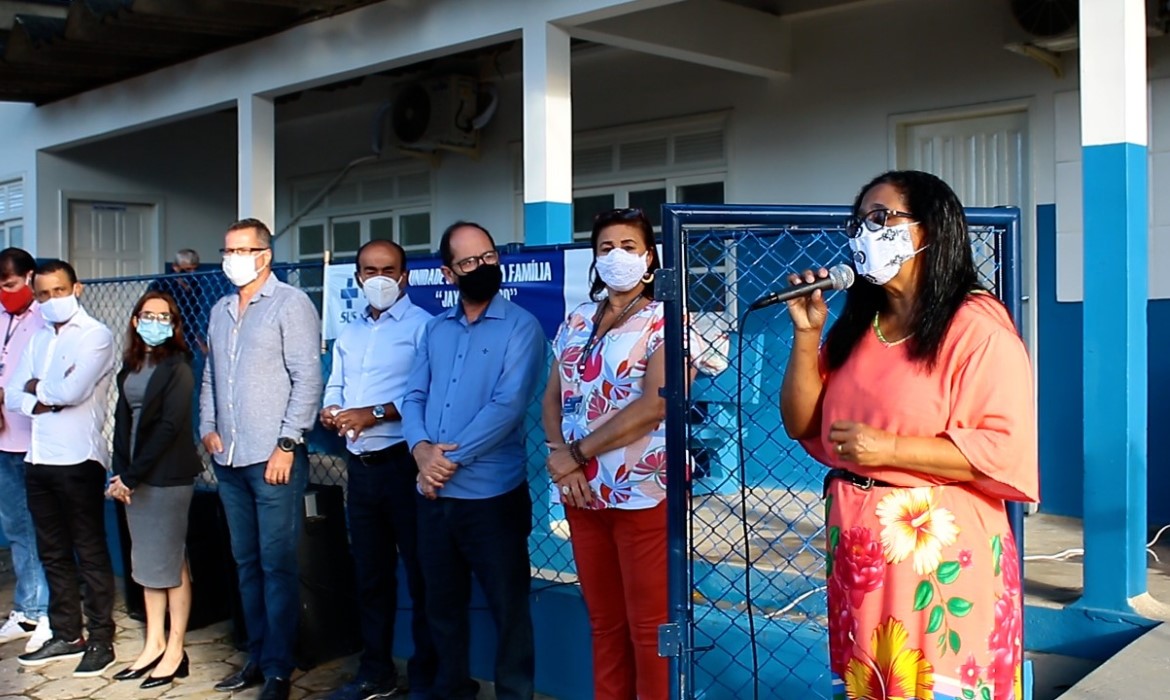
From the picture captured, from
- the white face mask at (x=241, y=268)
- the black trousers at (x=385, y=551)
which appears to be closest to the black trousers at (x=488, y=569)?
the black trousers at (x=385, y=551)

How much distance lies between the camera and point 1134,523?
13.6 ft

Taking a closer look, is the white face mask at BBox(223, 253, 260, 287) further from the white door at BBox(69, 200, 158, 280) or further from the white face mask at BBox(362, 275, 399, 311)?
the white door at BBox(69, 200, 158, 280)

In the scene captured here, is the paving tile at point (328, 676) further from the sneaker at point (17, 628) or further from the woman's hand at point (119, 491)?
the sneaker at point (17, 628)

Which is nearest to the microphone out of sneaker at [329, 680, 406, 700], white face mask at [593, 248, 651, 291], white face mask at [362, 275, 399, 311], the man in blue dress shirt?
white face mask at [593, 248, 651, 291]

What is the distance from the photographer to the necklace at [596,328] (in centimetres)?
364

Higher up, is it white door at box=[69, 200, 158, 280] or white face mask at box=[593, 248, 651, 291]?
white door at box=[69, 200, 158, 280]

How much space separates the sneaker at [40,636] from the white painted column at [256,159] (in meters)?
3.38

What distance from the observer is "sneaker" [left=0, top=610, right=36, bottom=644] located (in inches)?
239

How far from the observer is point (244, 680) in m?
5.09

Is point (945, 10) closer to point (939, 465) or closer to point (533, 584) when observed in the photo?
point (533, 584)

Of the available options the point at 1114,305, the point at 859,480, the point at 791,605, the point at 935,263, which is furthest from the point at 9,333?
the point at 1114,305

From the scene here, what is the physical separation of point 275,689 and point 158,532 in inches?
36.4

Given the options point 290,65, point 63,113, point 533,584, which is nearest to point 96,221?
point 63,113

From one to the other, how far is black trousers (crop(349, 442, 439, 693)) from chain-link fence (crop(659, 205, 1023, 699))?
115 centimetres
